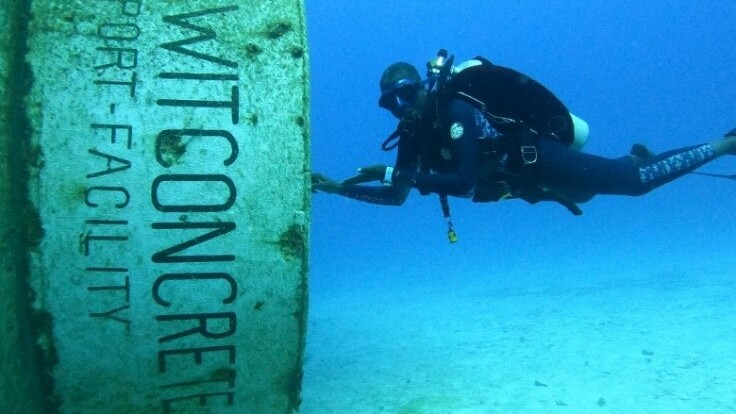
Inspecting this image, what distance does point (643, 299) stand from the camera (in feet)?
26.3

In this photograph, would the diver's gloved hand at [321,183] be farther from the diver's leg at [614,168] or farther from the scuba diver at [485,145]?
→ the diver's leg at [614,168]

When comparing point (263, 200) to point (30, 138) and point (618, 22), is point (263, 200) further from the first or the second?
point (618, 22)

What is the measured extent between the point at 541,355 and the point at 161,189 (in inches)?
205

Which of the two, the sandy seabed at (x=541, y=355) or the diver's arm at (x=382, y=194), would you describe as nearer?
the diver's arm at (x=382, y=194)

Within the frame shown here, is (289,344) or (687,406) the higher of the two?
(289,344)

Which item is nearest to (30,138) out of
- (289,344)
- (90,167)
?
(90,167)

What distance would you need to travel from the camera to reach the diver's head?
388 cm

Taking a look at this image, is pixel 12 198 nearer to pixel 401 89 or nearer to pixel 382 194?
pixel 401 89

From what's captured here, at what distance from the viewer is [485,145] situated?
3488 mm

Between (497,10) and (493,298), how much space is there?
104m

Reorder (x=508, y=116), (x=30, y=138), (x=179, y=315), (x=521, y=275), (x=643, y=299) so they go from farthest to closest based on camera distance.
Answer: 1. (x=521, y=275)
2. (x=643, y=299)
3. (x=508, y=116)
4. (x=179, y=315)
5. (x=30, y=138)

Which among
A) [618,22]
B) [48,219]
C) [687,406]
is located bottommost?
[687,406]

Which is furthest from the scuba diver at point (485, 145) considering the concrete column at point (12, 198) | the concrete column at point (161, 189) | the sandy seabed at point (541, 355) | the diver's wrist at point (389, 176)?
the concrete column at point (12, 198)

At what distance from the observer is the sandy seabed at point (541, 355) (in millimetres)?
4211
